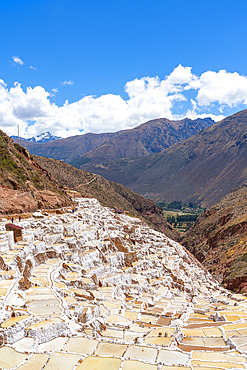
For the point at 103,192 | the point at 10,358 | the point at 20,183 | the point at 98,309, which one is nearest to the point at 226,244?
the point at 20,183

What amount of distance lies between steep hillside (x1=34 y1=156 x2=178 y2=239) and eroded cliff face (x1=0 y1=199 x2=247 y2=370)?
60.5 meters

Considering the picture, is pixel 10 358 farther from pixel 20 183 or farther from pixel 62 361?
pixel 20 183

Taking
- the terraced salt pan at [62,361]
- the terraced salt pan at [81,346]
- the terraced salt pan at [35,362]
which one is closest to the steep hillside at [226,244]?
the terraced salt pan at [81,346]

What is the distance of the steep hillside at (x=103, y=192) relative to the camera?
10750 centimetres

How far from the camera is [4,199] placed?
142ft

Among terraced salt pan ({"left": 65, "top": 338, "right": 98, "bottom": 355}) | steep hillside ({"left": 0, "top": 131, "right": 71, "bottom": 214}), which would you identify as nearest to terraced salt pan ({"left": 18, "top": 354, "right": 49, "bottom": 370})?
terraced salt pan ({"left": 65, "top": 338, "right": 98, "bottom": 355})

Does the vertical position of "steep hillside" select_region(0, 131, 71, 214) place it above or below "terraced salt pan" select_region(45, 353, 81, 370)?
above

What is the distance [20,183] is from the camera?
49.9 metres

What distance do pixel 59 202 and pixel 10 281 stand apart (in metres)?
34.3

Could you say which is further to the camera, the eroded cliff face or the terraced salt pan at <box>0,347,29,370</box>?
the eroded cliff face

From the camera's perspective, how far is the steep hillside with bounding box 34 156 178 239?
4232 inches

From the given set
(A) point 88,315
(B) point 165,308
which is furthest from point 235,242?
(A) point 88,315

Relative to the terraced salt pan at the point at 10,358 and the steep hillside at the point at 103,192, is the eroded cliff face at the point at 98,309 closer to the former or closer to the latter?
the terraced salt pan at the point at 10,358

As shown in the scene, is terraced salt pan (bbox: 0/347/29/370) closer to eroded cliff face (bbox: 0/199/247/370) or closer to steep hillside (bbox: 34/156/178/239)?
eroded cliff face (bbox: 0/199/247/370)
